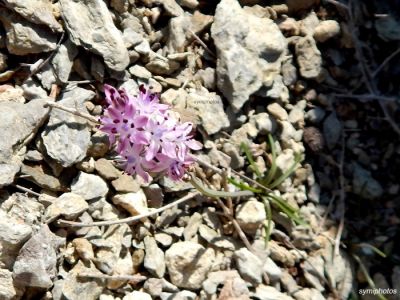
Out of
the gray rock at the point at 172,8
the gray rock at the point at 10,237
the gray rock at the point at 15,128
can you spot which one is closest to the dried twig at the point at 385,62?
the gray rock at the point at 172,8

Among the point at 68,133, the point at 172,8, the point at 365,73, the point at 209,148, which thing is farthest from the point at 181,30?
the point at 365,73

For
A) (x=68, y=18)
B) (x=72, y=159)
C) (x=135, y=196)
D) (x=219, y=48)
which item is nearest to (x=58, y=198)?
(x=72, y=159)

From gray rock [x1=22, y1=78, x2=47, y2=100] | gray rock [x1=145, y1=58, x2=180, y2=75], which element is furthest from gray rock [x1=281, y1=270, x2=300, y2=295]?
gray rock [x1=22, y1=78, x2=47, y2=100]

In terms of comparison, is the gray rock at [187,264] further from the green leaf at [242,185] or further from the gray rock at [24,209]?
the gray rock at [24,209]

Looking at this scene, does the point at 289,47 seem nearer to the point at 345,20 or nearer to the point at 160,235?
the point at 345,20

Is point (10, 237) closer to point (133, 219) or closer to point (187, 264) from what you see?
point (133, 219)

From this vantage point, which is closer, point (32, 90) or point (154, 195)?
point (32, 90)
